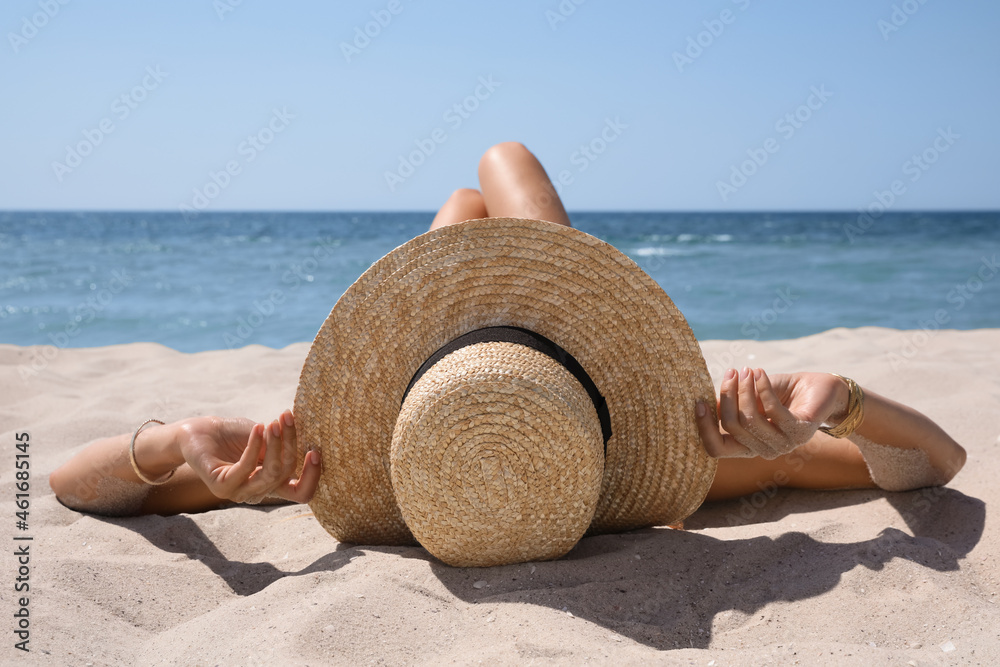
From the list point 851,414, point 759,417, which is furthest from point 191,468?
point 851,414

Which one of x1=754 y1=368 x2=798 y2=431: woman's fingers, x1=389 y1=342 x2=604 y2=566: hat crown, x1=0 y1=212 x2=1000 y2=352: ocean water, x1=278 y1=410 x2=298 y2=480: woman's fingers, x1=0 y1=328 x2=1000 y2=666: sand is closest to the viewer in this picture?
x1=0 y1=328 x2=1000 y2=666: sand

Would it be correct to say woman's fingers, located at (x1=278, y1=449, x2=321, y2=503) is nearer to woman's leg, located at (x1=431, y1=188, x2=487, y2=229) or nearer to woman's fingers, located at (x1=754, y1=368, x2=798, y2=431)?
woman's fingers, located at (x1=754, y1=368, x2=798, y2=431)

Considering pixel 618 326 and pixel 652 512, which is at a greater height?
pixel 618 326

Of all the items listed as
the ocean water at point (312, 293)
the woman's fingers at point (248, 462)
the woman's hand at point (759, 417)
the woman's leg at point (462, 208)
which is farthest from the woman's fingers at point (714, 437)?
the ocean water at point (312, 293)

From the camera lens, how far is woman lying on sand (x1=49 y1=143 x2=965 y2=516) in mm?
1896

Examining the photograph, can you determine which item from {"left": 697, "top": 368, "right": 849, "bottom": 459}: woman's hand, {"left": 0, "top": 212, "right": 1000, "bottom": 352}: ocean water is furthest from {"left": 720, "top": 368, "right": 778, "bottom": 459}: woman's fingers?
{"left": 0, "top": 212, "right": 1000, "bottom": 352}: ocean water

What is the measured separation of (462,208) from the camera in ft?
11.3

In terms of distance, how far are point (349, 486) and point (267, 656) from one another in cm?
56

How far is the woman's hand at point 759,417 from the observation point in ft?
6.12

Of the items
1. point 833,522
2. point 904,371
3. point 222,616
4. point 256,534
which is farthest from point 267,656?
point 904,371

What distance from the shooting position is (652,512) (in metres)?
2.12

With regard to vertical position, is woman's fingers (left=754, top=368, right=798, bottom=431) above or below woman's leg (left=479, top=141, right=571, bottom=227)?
below

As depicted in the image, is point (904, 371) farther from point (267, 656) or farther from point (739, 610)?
point (267, 656)

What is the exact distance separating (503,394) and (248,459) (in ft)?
2.27
